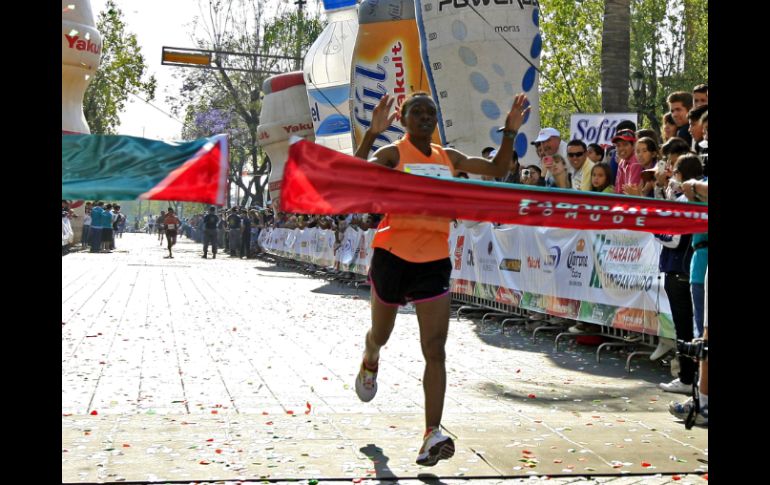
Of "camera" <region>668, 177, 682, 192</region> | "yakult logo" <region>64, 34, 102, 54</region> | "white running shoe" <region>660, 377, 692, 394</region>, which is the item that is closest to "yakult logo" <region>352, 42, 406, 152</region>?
"yakult logo" <region>64, 34, 102, 54</region>

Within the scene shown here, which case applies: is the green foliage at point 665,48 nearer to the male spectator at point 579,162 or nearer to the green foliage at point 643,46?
the green foliage at point 643,46

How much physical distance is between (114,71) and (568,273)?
4231cm

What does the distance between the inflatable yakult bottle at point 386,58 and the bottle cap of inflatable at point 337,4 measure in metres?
8.68

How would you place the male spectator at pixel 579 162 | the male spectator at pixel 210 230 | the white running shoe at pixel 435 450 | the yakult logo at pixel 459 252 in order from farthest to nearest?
the male spectator at pixel 210 230 → the yakult logo at pixel 459 252 → the male spectator at pixel 579 162 → the white running shoe at pixel 435 450

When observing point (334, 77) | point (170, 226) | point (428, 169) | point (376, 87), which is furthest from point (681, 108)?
point (170, 226)

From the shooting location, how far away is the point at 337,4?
31766 millimetres

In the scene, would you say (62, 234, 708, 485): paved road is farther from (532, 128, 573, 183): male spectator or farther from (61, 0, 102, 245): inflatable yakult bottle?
(61, 0, 102, 245): inflatable yakult bottle

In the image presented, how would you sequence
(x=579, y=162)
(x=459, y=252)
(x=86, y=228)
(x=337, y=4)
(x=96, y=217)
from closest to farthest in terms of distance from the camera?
(x=579, y=162), (x=459, y=252), (x=337, y=4), (x=96, y=217), (x=86, y=228)

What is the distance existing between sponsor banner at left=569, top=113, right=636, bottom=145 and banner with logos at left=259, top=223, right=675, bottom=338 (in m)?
2.77

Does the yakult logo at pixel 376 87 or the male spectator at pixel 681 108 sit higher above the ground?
the yakult logo at pixel 376 87

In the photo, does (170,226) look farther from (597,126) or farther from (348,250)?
(597,126)

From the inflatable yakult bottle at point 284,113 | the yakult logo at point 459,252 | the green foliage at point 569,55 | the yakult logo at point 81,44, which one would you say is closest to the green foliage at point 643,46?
the green foliage at point 569,55

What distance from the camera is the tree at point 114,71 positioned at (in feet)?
160
